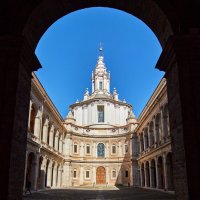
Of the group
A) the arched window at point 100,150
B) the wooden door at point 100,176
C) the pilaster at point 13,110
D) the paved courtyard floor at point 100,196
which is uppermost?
the arched window at point 100,150

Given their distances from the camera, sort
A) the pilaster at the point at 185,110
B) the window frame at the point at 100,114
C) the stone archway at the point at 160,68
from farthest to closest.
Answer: the window frame at the point at 100,114, the stone archway at the point at 160,68, the pilaster at the point at 185,110

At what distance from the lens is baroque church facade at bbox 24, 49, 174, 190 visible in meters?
26.1

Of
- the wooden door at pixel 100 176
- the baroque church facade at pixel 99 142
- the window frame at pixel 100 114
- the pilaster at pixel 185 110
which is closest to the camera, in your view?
the pilaster at pixel 185 110

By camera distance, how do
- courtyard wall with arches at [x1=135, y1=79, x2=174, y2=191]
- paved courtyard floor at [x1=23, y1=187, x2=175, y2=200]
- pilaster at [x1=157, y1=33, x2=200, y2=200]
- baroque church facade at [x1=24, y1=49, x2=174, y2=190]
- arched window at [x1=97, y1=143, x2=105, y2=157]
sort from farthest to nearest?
arched window at [x1=97, y1=143, x2=105, y2=157]
baroque church facade at [x1=24, y1=49, x2=174, y2=190]
courtyard wall with arches at [x1=135, y1=79, x2=174, y2=191]
paved courtyard floor at [x1=23, y1=187, x2=175, y2=200]
pilaster at [x1=157, y1=33, x2=200, y2=200]

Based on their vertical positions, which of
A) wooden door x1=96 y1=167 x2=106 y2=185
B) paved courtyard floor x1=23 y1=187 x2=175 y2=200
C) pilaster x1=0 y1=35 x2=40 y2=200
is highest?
pilaster x1=0 y1=35 x2=40 y2=200

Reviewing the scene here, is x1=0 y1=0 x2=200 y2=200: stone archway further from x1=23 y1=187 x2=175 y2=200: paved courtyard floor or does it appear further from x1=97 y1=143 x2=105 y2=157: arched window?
x1=97 y1=143 x2=105 y2=157: arched window

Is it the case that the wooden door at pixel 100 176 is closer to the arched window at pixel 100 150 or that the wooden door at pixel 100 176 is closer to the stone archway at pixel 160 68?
the arched window at pixel 100 150

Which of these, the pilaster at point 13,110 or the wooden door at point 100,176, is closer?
the pilaster at point 13,110

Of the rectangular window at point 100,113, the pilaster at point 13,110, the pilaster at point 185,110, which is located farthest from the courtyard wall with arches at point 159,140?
the pilaster at point 13,110

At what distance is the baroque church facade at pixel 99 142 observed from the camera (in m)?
26.1

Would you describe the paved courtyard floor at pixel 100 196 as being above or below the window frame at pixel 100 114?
below

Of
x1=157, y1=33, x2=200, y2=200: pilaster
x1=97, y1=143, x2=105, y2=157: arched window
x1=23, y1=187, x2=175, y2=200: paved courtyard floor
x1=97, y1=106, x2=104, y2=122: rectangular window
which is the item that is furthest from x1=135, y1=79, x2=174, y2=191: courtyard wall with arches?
x1=97, y1=106, x2=104, y2=122: rectangular window

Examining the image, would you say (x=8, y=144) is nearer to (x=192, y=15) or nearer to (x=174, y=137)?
(x=174, y=137)

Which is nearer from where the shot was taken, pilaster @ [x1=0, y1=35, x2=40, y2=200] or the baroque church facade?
pilaster @ [x1=0, y1=35, x2=40, y2=200]
